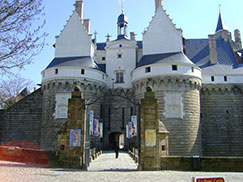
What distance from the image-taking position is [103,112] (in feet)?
82.1

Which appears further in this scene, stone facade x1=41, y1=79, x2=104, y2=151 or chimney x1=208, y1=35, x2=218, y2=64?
chimney x1=208, y1=35, x2=218, y2=64

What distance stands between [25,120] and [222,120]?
20.1 metres

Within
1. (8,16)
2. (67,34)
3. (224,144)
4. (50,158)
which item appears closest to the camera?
(8,16)

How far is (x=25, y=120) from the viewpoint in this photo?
24562 mm

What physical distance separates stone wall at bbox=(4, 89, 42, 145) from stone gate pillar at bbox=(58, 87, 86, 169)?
13.4 metres

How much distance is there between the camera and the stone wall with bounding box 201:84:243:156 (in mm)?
23531

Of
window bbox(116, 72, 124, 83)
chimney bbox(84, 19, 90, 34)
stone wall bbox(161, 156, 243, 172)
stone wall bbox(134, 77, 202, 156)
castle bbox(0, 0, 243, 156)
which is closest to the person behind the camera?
stone wall bbox(161, 156, 243, 172)

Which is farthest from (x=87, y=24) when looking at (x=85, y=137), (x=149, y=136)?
(x=149, y=136)

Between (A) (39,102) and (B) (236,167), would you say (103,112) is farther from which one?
(B) (236,167)

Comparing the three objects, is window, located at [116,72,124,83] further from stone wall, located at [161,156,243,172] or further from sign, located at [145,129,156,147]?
stone wall, located at [161,156,243,172]

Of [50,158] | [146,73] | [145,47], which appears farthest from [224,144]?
[50,158]

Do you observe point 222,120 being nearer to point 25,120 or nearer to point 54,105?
point 54,105

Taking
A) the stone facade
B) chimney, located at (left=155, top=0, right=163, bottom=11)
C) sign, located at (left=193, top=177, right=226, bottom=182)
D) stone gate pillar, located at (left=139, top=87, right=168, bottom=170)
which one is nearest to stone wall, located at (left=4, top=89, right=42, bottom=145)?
the stone facade

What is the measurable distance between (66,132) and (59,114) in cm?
1026
